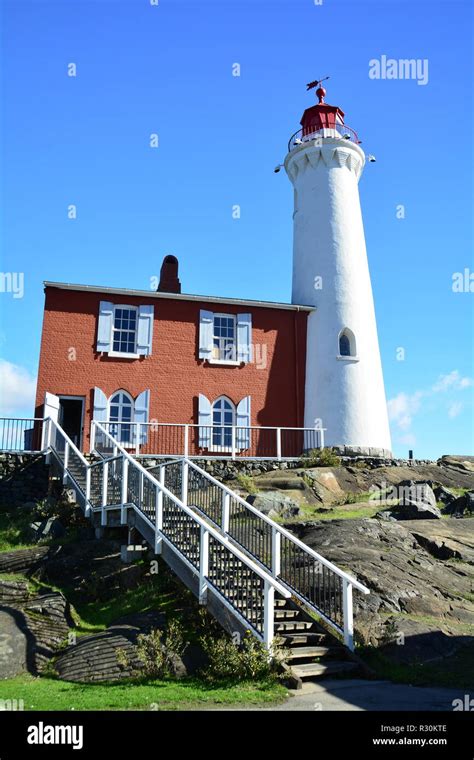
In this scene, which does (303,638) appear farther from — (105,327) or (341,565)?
Result: (105,327)

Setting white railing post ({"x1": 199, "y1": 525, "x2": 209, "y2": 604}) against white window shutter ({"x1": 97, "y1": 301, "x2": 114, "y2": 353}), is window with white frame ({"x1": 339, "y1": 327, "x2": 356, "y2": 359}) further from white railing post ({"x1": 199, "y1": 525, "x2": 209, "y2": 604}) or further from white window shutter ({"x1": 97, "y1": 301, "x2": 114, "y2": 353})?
white railing post ({"x1": 199, "y1": 525, "x2": 209, "y2": 604})

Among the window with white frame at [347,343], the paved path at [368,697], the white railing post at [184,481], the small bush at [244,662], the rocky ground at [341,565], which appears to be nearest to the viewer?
the paved path at [368,697]

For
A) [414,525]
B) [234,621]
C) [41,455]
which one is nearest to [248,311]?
[41,455]

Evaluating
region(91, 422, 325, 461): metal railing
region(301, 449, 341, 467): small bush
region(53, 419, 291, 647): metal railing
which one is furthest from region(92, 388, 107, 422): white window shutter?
region(301, 449, 341, 467): small bush

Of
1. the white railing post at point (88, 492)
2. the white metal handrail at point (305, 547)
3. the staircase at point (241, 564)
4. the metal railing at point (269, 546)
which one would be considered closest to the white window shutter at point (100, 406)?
the white railing post at point (88, 492)

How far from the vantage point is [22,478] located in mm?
19812

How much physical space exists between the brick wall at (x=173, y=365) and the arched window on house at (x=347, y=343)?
1438mm

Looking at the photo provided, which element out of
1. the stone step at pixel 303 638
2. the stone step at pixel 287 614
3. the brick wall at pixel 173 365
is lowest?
the stone step at pixel 303 638

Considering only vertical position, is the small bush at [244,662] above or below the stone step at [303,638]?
below

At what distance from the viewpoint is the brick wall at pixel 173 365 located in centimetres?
2198

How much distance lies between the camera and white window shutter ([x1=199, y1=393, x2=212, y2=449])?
22.2 m

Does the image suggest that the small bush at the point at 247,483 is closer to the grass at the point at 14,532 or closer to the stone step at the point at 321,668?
the grass at the point at 14,532
